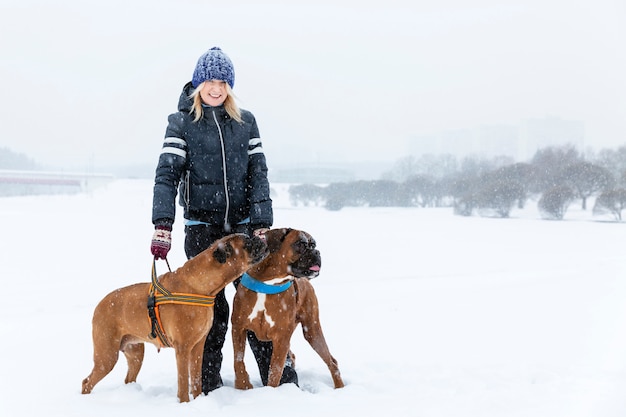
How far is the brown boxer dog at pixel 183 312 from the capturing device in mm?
3301

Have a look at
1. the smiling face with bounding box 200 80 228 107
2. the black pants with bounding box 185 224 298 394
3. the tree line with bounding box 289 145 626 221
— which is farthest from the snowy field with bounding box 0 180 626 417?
the tree line with bounding box 289 145 626 221

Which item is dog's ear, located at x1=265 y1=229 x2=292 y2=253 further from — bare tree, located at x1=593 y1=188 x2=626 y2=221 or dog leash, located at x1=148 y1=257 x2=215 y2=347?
bare tree, located at x1=593 y1=188 x2=626 y2=221

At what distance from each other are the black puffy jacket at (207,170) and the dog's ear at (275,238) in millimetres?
207

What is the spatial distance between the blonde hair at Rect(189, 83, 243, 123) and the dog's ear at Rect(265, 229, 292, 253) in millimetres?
874

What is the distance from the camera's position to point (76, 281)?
13.5 metres

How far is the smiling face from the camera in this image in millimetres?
3848

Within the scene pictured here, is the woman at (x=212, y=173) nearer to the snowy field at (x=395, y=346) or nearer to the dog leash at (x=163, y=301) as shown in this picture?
the dog leash at (x=163, y=301)

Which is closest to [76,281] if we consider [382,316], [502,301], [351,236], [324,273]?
[324,273]

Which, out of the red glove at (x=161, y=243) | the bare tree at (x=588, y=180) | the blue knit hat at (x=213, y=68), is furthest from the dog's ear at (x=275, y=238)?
the bare tree at (x=588, y=180)

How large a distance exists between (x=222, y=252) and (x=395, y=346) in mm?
3172

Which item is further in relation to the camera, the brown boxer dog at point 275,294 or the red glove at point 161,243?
the brown boxer dog at point 275,294

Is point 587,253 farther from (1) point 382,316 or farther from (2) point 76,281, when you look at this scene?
(2) point 76,281

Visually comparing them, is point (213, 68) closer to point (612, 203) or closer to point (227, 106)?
point (227, 106)

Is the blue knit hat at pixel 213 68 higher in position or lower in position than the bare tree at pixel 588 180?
lower
